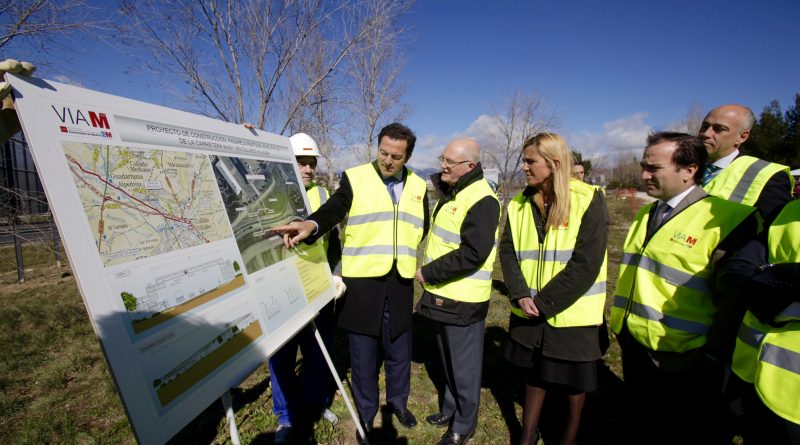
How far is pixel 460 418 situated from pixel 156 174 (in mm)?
2796

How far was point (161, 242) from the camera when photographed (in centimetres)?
155

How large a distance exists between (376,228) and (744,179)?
9.29 ft

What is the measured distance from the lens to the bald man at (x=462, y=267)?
8.57 ft

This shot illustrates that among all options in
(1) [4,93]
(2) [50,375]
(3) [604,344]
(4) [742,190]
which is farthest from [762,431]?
(2) [50,375]

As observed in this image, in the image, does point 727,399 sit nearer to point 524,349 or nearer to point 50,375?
point 524,349

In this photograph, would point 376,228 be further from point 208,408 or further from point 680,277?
point 208,408

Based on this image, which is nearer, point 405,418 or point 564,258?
point 564,258

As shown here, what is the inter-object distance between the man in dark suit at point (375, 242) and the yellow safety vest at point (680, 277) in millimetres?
1616

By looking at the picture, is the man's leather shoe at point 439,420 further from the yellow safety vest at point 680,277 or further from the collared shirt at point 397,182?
the collared shirt at point 397,182

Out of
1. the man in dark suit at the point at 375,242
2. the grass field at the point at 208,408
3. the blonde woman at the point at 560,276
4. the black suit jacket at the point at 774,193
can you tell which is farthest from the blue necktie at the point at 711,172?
the man in dark suit at the point at 375,242

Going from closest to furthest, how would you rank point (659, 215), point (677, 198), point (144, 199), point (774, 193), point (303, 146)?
point (144, 199), point (677, 198), point (659, 215), point (774, 193), point (303, 146)

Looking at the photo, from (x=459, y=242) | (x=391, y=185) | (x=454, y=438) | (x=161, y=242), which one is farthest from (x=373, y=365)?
(x=161, y=242)

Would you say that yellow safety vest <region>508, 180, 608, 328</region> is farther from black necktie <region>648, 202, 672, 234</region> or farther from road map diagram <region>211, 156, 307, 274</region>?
road map diagram <region>211, 156, 307, 274</region>

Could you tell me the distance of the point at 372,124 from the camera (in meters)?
19.0
